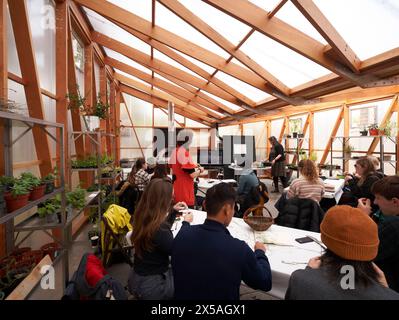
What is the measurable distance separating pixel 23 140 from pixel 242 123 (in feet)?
33.4

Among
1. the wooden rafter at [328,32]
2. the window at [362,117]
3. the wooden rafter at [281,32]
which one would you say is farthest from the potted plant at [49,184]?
the window at [362,117]

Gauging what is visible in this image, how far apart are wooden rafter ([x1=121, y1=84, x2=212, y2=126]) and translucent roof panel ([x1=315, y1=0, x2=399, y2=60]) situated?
8.98 metres

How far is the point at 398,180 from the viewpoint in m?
1.80

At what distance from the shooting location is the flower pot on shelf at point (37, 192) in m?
1.88

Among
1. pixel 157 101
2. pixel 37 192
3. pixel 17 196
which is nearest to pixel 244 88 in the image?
pixel 37 192

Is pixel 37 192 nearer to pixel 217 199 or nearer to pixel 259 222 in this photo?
pixel 217 199

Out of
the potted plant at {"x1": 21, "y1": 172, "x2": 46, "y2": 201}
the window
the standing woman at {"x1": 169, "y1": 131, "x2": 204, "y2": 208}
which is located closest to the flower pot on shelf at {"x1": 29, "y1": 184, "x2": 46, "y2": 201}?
the potted plant at {"x1": 21, "y1": 172, "x2": 46, "y2": 201}

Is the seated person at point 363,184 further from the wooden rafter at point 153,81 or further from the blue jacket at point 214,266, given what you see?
the wooden rafter at point 153,81

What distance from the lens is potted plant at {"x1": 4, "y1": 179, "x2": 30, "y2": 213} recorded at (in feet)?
5.34

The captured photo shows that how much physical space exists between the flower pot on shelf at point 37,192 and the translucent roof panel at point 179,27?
330 cm

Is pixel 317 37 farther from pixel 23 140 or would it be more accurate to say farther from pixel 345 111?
pixel 345 111

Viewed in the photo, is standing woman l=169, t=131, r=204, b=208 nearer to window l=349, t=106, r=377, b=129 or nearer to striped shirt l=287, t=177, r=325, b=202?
striped shirt l=287, t=177, r=325, b=202

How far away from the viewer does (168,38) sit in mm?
4348

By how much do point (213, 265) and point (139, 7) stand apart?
14.1 ft
